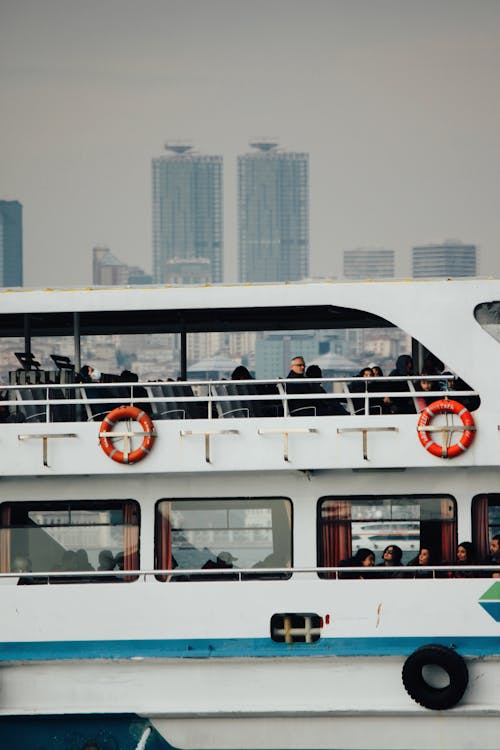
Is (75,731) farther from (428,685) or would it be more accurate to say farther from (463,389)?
(463,389)

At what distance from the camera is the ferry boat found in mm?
17375

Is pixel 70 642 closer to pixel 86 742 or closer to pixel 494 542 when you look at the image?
pixel 86 742

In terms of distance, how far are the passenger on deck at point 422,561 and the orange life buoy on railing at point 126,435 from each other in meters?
3.44

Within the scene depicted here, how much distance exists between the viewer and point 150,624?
1761 centimetres

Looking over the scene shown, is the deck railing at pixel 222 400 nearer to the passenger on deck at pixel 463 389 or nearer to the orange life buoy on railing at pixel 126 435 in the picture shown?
the passenger on deck at pixel 463 389

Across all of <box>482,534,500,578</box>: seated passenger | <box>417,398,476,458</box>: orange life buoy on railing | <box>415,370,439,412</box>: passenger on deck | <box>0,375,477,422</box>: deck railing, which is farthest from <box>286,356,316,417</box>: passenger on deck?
<box>482,534,500,578</box>: seated passenger

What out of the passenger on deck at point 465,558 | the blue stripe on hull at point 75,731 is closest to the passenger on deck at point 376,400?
the passenger on deck at point 465,558

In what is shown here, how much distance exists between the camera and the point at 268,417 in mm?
18703

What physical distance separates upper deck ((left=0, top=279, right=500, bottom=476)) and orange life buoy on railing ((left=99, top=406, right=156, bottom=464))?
89mm

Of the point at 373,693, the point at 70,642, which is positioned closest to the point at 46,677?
the point at 70,642

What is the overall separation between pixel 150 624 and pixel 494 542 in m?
4.18

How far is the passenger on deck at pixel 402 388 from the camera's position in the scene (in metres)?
18.1

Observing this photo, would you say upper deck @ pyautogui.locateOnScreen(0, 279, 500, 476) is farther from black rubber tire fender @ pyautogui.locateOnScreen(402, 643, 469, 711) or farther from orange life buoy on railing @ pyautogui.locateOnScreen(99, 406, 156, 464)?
black rubber tire fender @ pyautogui.locateOnScreen(402, 643, 469, 711)

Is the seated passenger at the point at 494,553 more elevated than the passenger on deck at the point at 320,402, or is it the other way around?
the passenger on deck at the point at 320,402
